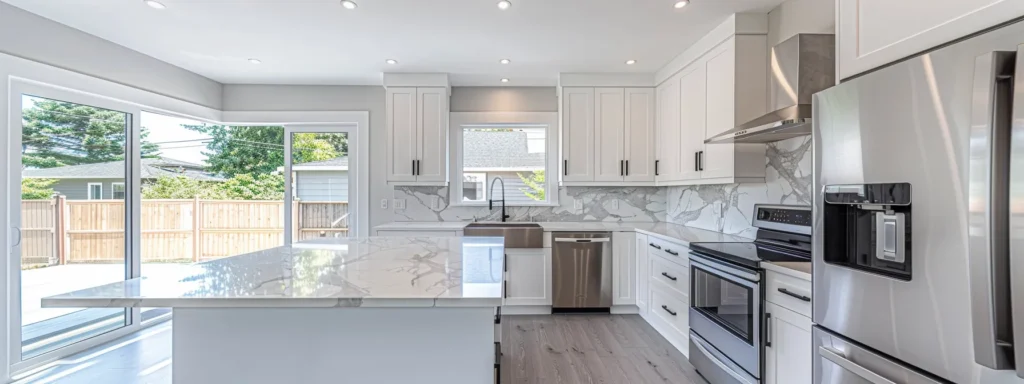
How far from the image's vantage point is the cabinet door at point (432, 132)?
12.8ft

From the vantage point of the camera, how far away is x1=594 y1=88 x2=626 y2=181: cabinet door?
391 centimetres

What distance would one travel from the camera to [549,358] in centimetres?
280

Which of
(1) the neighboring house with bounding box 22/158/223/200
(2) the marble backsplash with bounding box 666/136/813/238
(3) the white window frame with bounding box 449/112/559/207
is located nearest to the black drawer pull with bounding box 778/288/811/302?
(2) the marble backsplash with bounding box 666/136/813/238

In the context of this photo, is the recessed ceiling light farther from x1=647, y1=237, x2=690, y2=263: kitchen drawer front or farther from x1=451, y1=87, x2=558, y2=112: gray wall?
x1=647, y1=237, x2=690, y2=263: kitchen drawer front

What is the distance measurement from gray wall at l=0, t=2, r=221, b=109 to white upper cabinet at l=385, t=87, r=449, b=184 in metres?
1.84

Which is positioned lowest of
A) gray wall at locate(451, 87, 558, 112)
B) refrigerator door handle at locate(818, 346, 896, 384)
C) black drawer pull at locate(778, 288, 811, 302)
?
refrigerator door handle at locate(818, 346, 896, 384)

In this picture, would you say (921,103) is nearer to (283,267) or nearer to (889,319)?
(889,319)

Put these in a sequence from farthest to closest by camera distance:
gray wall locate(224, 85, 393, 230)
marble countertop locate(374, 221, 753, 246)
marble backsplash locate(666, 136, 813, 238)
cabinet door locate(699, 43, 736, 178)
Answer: gray wall locate(224, 85, 393, 230) < marble countertop locate(374, 221, 753, 246) < cabinet door locate(699, 43, 736, 178) < marble backsplash locate(666, 136, 813, 238)

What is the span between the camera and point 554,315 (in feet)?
12.3

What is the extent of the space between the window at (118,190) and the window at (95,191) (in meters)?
0.10

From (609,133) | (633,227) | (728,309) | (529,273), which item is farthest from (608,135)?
(728,309)

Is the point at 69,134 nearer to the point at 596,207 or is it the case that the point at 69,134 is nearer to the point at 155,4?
the point at 155,4

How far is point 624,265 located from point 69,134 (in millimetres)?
4384

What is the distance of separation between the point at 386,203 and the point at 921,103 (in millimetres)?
4065
